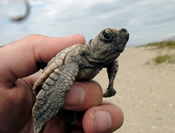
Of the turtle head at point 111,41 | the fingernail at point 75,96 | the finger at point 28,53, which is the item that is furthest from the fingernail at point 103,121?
the finger at point 28,53

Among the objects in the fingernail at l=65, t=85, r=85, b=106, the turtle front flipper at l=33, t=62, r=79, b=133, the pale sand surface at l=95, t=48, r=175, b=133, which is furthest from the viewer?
the pale sand surface at l=95, t=48, r=175, b=133

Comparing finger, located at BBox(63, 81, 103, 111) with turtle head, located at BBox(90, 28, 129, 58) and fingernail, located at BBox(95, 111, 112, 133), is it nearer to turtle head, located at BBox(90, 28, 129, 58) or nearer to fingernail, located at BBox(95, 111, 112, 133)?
fingernail, located at BBox(95, 111, 112, 133)

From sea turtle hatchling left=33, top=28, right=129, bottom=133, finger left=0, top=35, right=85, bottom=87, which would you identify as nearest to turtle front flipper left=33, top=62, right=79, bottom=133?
sea turtle hatchling left=33, top=28, right=129, bottom=133

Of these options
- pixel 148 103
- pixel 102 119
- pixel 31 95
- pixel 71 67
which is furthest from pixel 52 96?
pixel 148 103

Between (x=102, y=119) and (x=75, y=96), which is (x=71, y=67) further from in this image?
(x=102, y=119)

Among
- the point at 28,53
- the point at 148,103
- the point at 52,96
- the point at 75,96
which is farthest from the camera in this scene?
the point at 148,103

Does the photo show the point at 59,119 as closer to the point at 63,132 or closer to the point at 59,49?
the point at 63,132

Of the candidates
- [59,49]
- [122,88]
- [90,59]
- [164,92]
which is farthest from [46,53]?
[122,88]
